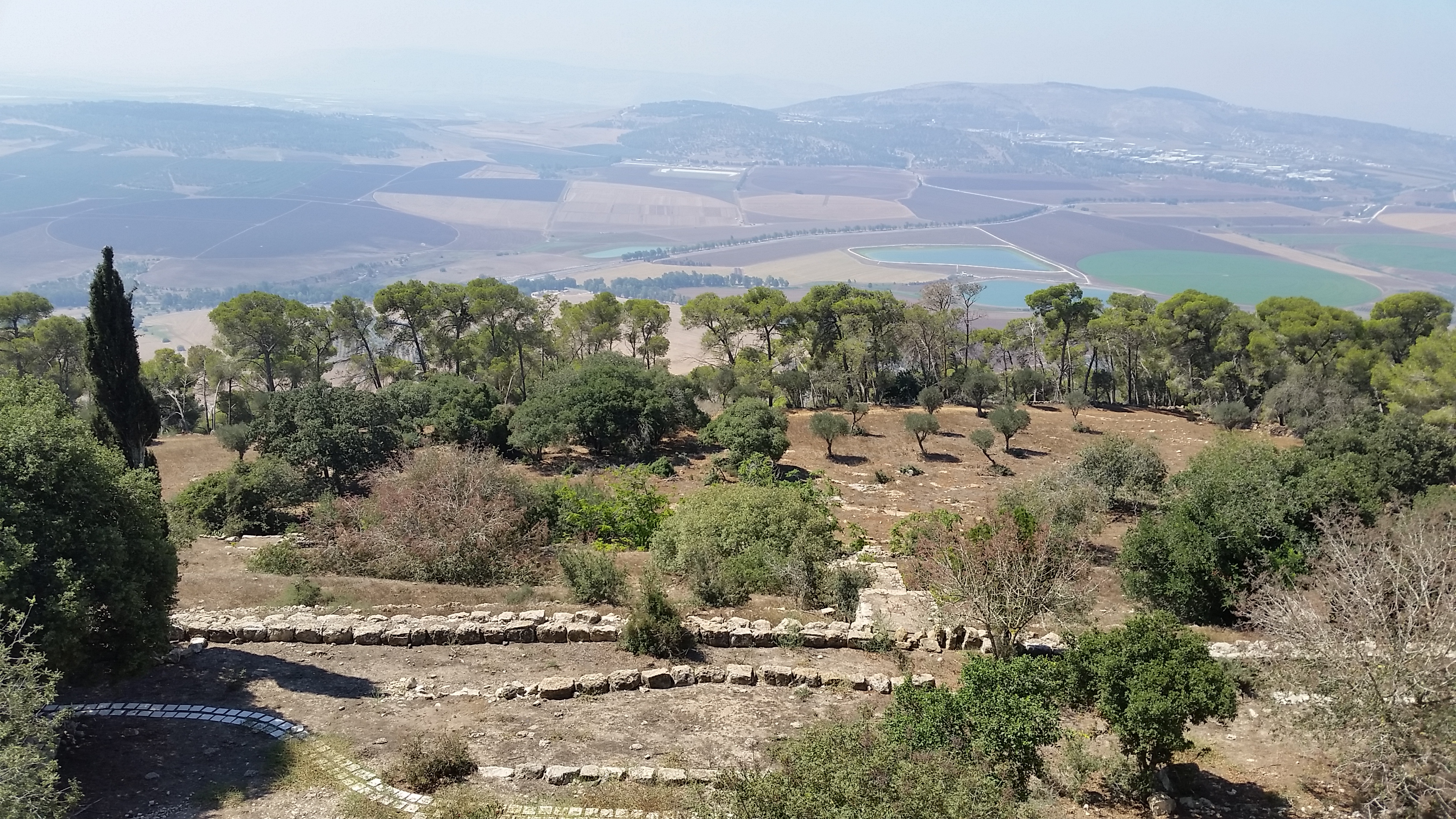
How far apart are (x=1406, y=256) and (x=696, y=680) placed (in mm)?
215886

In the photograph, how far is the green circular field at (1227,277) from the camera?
443 feet

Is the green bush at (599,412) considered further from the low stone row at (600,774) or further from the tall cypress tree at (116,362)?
the low stone row at (600,774)

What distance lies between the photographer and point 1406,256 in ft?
574

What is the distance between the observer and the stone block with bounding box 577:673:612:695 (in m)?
13.8

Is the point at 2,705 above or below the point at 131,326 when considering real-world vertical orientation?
below

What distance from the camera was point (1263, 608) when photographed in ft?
39.5

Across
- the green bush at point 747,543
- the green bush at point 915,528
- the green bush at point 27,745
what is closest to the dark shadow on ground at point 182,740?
the green bush at point 27,745

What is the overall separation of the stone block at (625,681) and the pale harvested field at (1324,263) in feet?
535

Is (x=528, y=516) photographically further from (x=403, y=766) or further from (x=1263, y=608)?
(x=1263, y=608)

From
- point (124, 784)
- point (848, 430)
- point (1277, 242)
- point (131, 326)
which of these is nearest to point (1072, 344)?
point (848, 430)

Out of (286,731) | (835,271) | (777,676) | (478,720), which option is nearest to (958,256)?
(835,271)

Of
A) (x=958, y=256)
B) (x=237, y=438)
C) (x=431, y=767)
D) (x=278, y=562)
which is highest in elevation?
→ (x=958, y=256)

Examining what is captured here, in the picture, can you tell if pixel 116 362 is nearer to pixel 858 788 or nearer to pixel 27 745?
pixel 27 745

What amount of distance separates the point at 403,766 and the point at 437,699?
8.10ft
